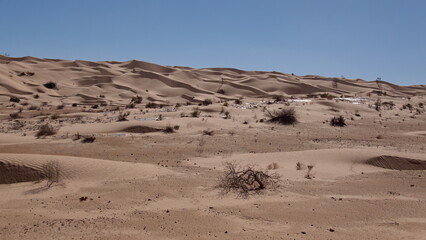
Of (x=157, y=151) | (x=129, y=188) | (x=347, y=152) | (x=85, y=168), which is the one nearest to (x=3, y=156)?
(x=85, y=168)

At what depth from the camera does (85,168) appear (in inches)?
317

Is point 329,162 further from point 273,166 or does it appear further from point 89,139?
point 89,139

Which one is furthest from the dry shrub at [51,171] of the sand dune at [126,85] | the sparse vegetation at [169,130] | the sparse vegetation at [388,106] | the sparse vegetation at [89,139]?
the sand dune at [126,85]

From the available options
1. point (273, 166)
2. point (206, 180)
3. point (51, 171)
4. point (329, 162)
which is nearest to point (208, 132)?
point (273, 166)

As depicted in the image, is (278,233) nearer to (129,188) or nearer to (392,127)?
(129,188)

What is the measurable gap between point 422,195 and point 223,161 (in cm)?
461

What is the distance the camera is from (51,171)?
7645 millimetres

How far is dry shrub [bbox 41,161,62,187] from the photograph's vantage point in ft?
24.7

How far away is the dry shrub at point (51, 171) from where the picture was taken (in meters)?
7.53

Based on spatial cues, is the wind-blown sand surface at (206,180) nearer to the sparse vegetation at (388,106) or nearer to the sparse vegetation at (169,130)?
the sparse vegetation at (169,130)

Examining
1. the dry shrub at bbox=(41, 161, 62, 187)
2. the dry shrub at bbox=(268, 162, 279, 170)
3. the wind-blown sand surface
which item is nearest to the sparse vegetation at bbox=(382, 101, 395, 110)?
the wind-blown sand surface

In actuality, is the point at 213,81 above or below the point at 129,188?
above

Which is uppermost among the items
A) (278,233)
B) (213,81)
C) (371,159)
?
(213,81)

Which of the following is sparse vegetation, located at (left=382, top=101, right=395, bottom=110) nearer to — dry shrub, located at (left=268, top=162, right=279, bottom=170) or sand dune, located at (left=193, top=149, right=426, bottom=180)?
sand dune, located at (left=193, top=149, right=426, bottom=180)
